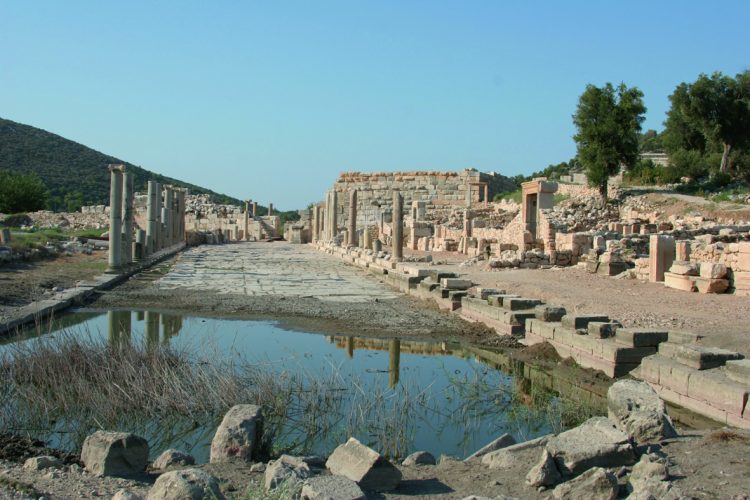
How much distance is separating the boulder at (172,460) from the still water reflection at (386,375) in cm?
51

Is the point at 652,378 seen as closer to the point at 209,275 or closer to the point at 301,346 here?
the point at 301,346

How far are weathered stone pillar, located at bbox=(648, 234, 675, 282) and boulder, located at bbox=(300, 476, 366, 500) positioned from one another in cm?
1308

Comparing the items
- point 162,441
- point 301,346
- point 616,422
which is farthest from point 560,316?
point 162,441

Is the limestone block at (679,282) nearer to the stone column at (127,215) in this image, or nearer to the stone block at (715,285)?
the stone block at (715,285)

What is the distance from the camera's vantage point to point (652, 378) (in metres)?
8.09

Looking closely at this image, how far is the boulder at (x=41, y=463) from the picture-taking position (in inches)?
193

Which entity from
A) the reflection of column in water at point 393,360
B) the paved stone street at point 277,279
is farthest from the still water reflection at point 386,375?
the paved stone street at point 277,279

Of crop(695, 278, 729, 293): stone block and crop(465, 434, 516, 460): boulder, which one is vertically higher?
crop(695, 278, 729, 293): stone block

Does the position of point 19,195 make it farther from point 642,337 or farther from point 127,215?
point 642,337

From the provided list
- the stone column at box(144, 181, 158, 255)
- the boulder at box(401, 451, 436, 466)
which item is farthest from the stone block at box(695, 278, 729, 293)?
the stone column at box(144, 181, 158, 255)

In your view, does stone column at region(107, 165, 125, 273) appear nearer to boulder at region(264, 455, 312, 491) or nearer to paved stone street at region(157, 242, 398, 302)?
paved stone street at region(157, 242, 398, 302)


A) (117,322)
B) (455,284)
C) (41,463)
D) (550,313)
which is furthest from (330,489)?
(455,284)

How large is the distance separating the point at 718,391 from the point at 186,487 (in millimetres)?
5115

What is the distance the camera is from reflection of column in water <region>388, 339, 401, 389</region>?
8.92m
